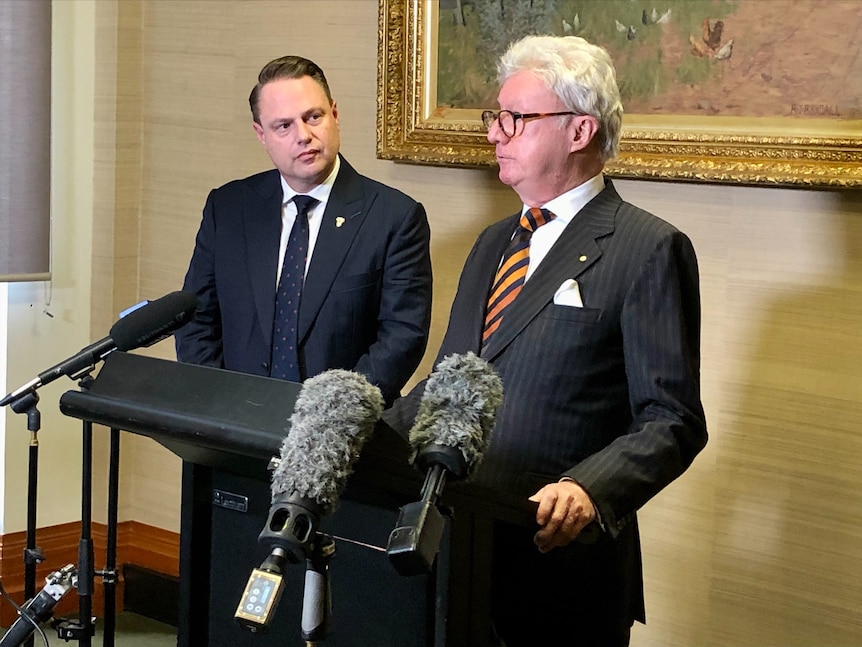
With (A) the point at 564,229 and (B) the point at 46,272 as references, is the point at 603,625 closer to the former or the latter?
(A) the point at 564,229

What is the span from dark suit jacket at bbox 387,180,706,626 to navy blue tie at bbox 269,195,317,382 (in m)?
0.76

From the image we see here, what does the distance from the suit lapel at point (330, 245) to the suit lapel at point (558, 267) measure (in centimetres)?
79

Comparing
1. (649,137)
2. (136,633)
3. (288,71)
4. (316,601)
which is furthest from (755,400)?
(136,633)

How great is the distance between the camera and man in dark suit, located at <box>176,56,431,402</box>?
8.71 ft

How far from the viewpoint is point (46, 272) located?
3646 mm

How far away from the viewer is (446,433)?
46.9 inches

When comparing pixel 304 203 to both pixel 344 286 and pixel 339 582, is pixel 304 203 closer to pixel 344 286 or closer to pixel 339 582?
pixel 344 286

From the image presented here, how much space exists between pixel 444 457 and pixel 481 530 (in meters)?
0.29

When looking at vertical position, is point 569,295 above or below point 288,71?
below

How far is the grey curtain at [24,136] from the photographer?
11.4 feet

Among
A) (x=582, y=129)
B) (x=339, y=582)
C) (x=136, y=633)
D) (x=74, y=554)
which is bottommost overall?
(x=136, y=633)

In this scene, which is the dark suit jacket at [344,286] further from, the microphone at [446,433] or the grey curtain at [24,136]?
the microphone at [446,433]

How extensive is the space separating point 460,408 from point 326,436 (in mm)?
153

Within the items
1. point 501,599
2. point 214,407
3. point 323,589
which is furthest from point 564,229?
point 323,589
